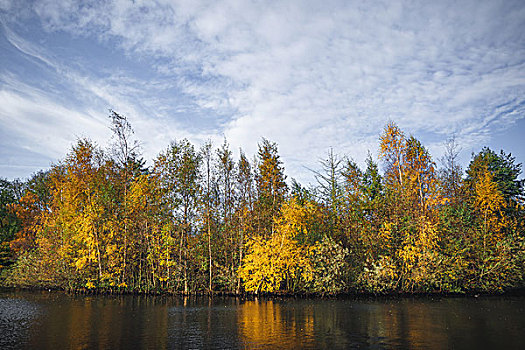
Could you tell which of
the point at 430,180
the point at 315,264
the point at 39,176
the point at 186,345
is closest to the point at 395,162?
the point at 430,180

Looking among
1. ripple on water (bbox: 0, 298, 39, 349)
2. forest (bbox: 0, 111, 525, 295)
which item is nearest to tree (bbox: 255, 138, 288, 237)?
forest (bbox: 0, 111, 525, 295)

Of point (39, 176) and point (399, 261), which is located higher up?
point (39, 176)

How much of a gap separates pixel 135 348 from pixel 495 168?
126ft

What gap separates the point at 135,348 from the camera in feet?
30.0

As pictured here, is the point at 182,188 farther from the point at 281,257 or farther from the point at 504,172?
the point at 504,172

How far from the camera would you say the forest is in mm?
22828

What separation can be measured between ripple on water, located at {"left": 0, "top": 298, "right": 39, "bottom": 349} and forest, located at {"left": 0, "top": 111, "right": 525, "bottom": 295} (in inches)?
255

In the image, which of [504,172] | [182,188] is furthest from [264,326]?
[504,172]

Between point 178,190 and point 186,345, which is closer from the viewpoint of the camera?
point 186,345

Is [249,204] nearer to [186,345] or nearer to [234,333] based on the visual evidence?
[234,333]

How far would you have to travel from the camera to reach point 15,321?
13.5 meters

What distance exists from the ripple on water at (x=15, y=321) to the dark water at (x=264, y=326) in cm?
3

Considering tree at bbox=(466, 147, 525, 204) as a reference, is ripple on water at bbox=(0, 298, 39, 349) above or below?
below

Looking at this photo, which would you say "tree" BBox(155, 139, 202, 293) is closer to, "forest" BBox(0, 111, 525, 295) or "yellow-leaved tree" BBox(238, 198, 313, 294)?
"forest" BBox(0, 111, 525, 295)
